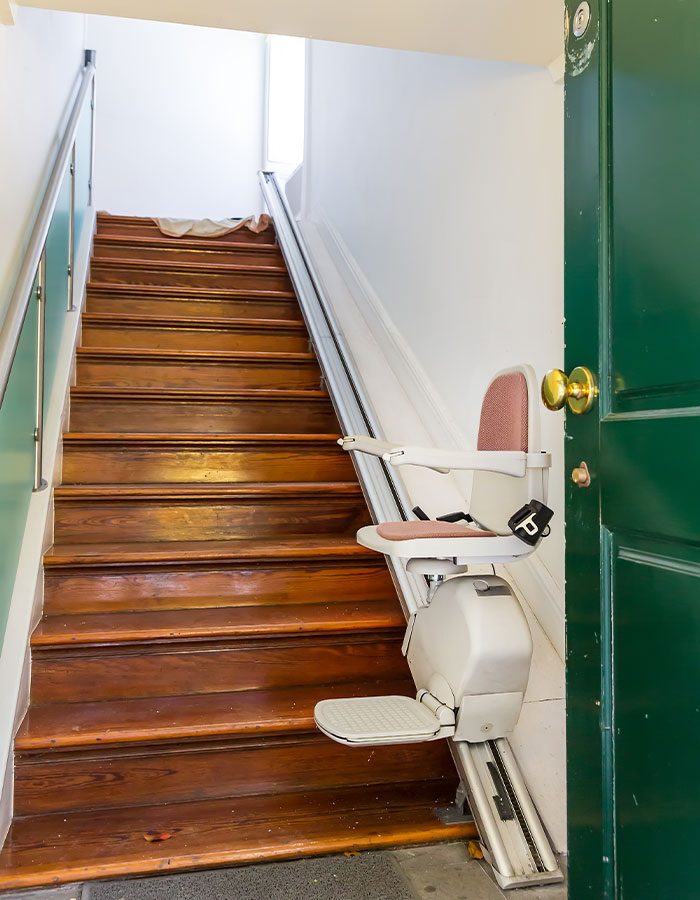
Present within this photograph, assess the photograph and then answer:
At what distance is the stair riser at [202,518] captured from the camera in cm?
219

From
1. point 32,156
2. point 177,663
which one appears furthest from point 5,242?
point 177,663

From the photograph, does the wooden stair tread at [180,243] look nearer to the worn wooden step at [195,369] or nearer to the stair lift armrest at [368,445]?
the worn wooden step at [195,369]

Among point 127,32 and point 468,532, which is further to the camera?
point 127,32

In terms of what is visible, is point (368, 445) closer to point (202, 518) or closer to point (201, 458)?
point (202, 518)

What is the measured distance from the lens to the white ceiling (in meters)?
1.58

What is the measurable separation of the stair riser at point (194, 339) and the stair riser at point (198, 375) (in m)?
0.12

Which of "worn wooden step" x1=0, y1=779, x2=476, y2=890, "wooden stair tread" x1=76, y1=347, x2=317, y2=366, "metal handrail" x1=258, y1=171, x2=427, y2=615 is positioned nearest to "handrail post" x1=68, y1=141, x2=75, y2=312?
"wooden stair tread" x1=76, y1=347, x2=317, y2=366

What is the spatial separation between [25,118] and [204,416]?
1.15 metres

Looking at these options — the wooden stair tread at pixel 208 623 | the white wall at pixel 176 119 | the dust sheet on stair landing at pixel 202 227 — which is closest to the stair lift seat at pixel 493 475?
the wooden stair tread at pixel 208 623

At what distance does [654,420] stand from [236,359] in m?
2.33

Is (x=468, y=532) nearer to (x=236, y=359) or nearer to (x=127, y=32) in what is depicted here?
(x=236, y=359)

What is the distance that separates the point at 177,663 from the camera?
1787mm

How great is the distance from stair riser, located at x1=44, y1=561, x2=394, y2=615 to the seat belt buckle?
95 centimetres

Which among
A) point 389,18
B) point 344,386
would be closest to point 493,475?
point 389,18
